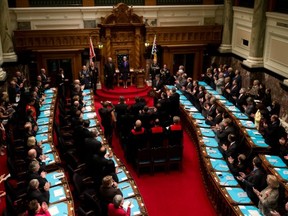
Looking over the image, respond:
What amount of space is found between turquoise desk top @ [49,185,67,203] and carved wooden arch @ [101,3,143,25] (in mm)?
10015

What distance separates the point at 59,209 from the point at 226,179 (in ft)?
11.7

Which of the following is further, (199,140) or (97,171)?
(199,140)

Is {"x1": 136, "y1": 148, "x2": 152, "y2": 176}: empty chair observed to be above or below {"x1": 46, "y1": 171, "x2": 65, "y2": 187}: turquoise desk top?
below

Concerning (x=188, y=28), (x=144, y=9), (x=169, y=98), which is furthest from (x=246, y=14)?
(x=169, y=98)

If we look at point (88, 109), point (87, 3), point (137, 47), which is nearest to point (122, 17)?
point (137, 47)

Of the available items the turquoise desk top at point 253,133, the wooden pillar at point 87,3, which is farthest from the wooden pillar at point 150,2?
the turquoise desk top at point 253,133

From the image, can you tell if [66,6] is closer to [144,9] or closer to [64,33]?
[64,33]

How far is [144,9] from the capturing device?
1570cm

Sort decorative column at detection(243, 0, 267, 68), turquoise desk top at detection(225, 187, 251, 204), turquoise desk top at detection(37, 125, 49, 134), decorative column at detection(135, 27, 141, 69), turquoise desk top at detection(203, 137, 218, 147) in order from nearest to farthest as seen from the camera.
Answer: turquoise desk top at detection(225, 187, 251, 204), turquoise desk top at detection(203, 137, 218, 147), turquoise desk top at detection(37, 125, 49, 134), decorative column at detection(243, 0, 267, 68), decorative column at detection(135, 27, 141, 69)

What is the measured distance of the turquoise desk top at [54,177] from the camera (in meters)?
6.95

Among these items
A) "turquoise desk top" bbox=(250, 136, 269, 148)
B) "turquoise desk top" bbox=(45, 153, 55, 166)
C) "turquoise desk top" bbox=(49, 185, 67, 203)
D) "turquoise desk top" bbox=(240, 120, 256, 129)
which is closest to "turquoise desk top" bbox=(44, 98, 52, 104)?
"turquoise desk top" bbox=(45, 153, 55, 166)

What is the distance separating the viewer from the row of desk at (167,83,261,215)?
21.4 ft

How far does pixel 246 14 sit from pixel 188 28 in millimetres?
2824

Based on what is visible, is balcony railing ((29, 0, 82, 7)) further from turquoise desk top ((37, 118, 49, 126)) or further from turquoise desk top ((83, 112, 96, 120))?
turquoise desk top ((37, 118, 49, 126))
